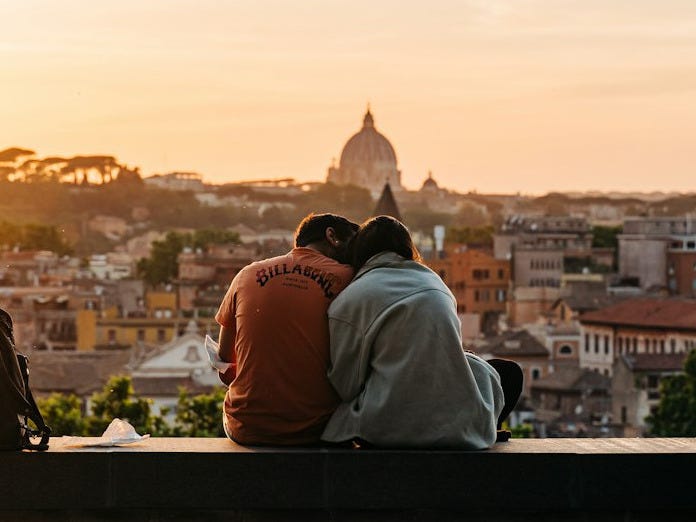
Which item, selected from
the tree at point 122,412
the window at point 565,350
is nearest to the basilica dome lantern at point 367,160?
the window at point 565,350

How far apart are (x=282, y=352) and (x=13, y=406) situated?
0.65m

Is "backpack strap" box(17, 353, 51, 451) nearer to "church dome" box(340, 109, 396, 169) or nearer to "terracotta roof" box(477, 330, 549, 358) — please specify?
"terracotta roof" box(477, 330, 549, 358)

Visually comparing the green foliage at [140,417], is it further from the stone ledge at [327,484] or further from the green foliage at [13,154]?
the green foliage at [13,154]

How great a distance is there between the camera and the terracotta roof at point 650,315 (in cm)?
7750

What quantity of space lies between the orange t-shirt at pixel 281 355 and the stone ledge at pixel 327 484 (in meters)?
0.24

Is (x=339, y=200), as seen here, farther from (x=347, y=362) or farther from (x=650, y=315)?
(x=347, y=362)

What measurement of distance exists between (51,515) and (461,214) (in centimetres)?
15310

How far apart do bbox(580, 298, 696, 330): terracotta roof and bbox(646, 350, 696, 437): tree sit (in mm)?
21455

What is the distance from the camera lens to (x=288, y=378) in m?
5.98

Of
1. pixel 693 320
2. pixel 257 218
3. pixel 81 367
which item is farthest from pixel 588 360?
pixel 257 218

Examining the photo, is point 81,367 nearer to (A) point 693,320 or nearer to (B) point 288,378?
(A) point 693,320

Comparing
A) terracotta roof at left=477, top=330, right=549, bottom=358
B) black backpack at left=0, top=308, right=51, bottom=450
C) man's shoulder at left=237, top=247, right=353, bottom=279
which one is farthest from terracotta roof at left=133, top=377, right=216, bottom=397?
black backpack at left=0, top=308, right=51, bottom=450

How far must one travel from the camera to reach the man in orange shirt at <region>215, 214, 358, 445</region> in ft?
19.5

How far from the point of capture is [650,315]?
78.4 metres
